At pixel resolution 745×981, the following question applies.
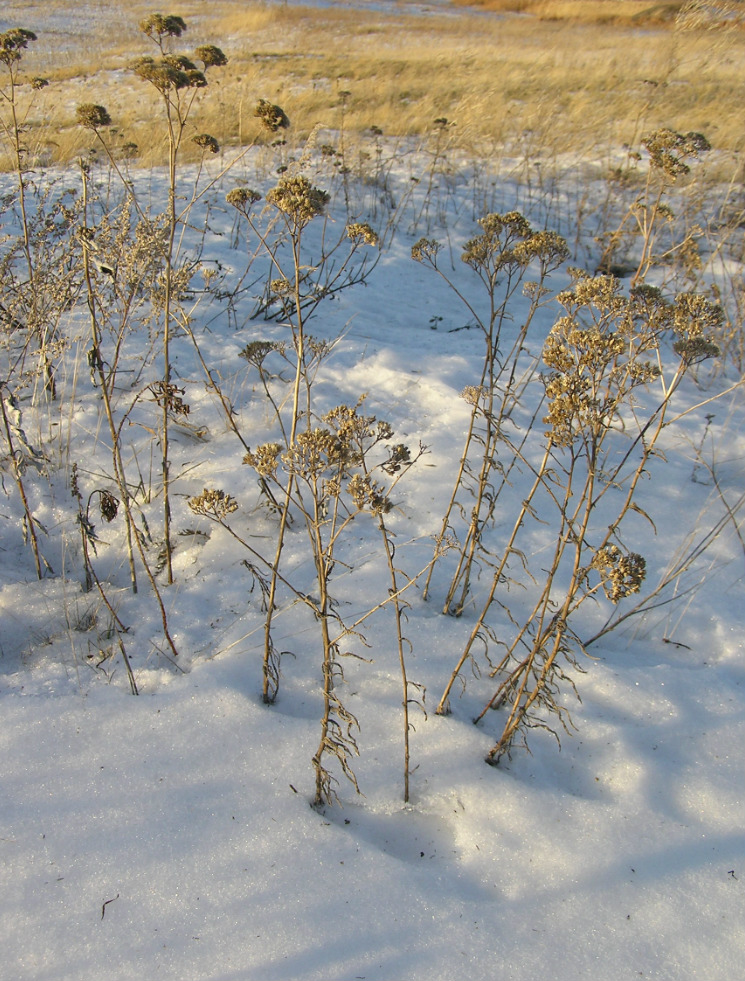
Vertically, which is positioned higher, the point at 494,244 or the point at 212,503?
the point at 494,244

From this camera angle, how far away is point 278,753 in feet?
5.50

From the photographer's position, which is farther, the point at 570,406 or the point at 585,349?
the point at 585,349

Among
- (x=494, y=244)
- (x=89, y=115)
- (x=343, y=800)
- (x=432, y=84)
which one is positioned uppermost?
(x=432, y=84)

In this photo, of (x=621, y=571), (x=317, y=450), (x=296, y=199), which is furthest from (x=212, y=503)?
(x=621, y=571)

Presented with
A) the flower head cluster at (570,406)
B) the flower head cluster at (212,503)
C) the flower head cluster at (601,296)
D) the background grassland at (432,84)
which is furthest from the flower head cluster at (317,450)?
the background grassland at (432,84)

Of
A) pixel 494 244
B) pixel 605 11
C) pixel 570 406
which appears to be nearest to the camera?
pixel 570 406

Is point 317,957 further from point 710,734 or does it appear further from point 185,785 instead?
point 710,734

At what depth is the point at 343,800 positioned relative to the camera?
5.30 ft

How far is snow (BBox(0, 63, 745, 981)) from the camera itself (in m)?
1.28

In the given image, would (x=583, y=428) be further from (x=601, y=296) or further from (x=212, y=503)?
(x=212, y=503)

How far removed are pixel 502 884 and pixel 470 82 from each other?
12423 millimetres

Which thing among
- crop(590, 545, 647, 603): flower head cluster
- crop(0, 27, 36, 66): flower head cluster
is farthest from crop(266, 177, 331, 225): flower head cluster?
crop(0, 27, 36, 66): flower head cluster

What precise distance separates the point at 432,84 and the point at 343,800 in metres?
12.2

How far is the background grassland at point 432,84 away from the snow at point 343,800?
420 centimetres
